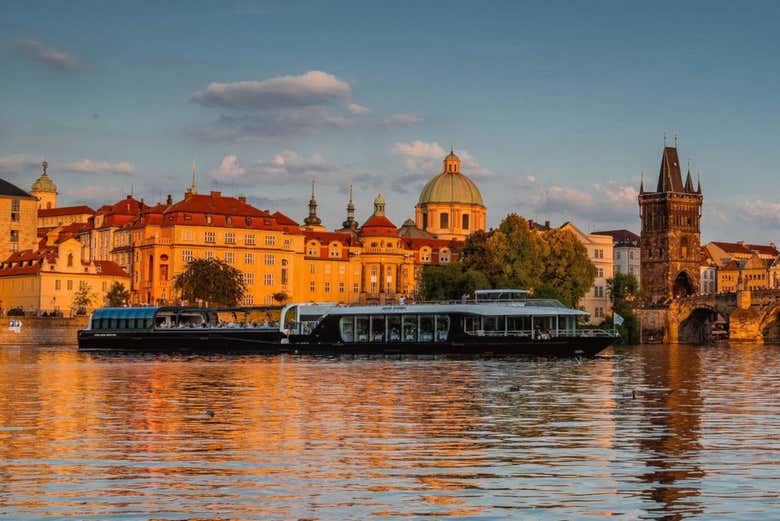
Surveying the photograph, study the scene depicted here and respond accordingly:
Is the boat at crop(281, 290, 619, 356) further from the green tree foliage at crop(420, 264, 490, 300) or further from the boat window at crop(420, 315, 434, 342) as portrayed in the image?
the green tree foliage at crop(420, 264, 490, 300)

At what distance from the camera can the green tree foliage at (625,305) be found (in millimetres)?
153000

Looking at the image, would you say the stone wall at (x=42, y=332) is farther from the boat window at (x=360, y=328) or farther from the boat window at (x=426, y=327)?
the boat window at (x=426, y=327)

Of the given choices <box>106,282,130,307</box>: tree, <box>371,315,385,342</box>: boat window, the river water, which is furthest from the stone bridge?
the river water

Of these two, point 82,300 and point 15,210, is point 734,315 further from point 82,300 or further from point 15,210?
point 15,210

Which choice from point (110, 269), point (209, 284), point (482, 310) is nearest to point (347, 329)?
point (482, 310)

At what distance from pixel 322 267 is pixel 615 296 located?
44.6m

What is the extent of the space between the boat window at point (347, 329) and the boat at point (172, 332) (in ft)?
15.1

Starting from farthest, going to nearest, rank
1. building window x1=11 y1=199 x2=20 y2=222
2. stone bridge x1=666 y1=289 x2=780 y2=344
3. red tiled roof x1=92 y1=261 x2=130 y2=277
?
stone bridge x1=666 y1=289 x2=780 y2=344 → building window x1=11 y1=199 x2=20 y2=222 → red tiled roof x1=92 y1=261 x2=130 y2=277

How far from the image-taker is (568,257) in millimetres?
136000

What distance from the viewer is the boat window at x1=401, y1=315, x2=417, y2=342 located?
89.8m

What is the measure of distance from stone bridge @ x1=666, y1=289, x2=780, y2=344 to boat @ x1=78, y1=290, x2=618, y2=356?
92602mm

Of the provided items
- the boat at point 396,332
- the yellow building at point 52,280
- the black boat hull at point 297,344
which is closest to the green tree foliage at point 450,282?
the boat at point 396,332

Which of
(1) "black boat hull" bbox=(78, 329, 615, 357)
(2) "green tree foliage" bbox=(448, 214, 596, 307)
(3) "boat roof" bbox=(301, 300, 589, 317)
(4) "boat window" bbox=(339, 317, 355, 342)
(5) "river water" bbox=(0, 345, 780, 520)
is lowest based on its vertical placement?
(5) "river water" bbox=(0, 345, 780, 520)

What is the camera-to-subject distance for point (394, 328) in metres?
90.9
